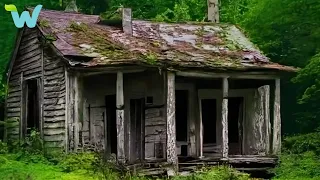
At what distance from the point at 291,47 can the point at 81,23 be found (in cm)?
864

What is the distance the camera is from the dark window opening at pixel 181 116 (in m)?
18.2

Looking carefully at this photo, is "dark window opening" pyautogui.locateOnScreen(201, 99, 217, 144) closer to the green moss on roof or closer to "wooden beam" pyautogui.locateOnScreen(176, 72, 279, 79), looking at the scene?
"wooden beam" pyautogui.locateOnScreen(176, 72, 279, 79)

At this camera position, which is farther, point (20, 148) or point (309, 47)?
point (309, 47)

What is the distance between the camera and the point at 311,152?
1675 cm

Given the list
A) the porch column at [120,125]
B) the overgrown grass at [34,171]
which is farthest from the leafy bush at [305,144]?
the overgrown grass at [34,171]

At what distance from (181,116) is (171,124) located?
269cm

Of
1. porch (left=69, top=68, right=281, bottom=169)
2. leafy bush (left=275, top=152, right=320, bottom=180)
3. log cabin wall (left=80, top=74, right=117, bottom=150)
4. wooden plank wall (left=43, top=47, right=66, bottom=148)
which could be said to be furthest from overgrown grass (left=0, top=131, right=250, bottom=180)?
log cabin wall (left=80, top=74, right=117, bottom=150)

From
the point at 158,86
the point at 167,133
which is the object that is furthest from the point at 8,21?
the point at 167,133

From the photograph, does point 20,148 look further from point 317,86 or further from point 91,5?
point 91,5

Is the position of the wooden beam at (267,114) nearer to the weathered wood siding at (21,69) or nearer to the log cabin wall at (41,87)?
the log cabin wall at (41,87)

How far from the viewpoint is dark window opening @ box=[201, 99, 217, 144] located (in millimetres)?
18734

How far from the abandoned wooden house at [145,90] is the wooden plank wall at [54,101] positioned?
29mm

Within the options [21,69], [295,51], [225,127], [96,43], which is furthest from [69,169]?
[295,51]

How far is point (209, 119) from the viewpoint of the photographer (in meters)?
18.9
